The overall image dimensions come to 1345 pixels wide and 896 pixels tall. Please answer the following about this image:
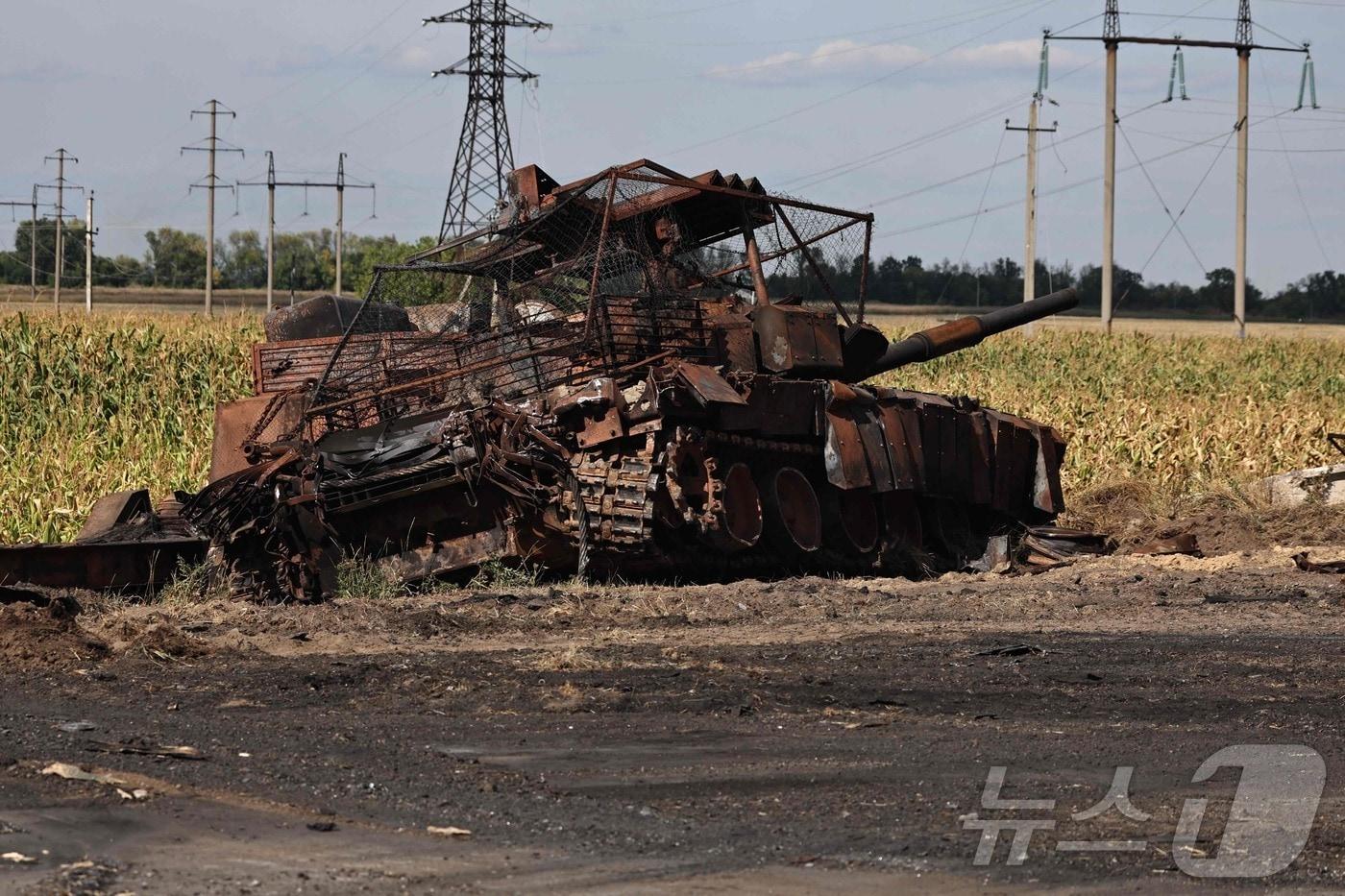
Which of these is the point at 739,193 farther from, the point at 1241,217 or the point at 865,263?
the point at 1241,217

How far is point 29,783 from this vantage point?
17.8 feet

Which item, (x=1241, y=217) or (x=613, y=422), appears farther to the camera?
(x=1241, y=217)

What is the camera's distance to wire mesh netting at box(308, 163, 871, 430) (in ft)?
39.6

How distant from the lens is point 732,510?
1191 cm

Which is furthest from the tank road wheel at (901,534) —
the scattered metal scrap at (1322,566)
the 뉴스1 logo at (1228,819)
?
the 뉴스1 logo at (1228,819)

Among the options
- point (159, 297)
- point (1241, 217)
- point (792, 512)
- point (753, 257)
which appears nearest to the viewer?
point (792, 512)

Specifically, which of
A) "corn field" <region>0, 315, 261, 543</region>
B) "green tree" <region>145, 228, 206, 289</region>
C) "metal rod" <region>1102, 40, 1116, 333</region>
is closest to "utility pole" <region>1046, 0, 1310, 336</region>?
"metal rod" <region>1102, 40, 1116, 333</region>

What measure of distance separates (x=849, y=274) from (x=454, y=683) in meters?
7.71

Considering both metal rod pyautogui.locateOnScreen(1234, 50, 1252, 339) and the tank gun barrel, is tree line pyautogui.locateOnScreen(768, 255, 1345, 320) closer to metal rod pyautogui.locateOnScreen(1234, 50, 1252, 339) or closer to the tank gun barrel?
metal rod pyautogui.locateOnScreen(1234, 50, 1252, 339)

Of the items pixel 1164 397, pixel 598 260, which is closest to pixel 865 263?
pixel 598 260

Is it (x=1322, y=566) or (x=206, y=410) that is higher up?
(x=206, y=410)

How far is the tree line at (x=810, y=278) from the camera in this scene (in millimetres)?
36056

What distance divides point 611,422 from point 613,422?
20mm

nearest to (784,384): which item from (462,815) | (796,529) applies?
(796,529)
